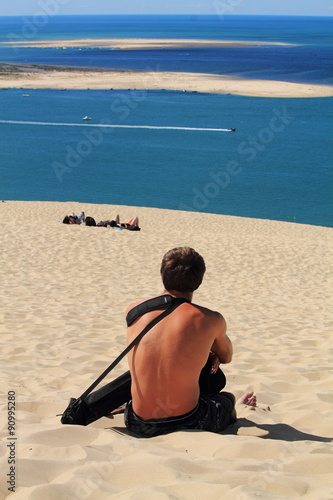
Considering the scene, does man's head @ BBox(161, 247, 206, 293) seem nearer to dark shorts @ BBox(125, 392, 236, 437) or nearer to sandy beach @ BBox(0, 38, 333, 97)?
dark shorts @ BBox(125, 392, 236, 437)

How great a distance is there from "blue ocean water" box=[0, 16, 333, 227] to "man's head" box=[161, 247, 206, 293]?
A: 20423mm

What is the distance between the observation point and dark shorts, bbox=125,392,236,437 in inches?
136

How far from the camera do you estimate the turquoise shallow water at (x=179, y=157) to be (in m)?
26.1

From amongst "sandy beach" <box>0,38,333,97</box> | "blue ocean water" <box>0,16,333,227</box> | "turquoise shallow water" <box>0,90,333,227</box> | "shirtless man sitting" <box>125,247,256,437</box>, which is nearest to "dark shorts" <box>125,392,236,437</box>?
"shirtless man sitting" <box>125,247,256,437</box>

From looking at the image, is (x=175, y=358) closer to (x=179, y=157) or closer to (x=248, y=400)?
(x=248, y=400)

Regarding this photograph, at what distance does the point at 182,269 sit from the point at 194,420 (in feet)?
2.85

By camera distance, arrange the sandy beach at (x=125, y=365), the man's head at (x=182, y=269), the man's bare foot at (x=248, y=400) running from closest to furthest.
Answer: the sandy beach at (x=125, y=365) → the man's head at (x=182, y=269) → the man's bare foot at (x=248, y=400)

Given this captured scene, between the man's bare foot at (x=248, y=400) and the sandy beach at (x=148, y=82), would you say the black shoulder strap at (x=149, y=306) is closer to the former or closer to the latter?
the man's bare foot at (x=248, y=400)

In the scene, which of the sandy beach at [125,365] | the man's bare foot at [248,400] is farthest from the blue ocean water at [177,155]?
the man's bare foot at [248,400]

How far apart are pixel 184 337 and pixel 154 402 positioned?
16.4 inches

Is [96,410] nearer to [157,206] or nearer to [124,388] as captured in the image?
[124,388]

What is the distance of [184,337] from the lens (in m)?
3.36

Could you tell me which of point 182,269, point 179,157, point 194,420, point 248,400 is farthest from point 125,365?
point 179,157

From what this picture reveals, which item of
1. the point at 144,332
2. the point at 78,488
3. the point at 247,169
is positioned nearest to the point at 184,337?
the point at 144,332
